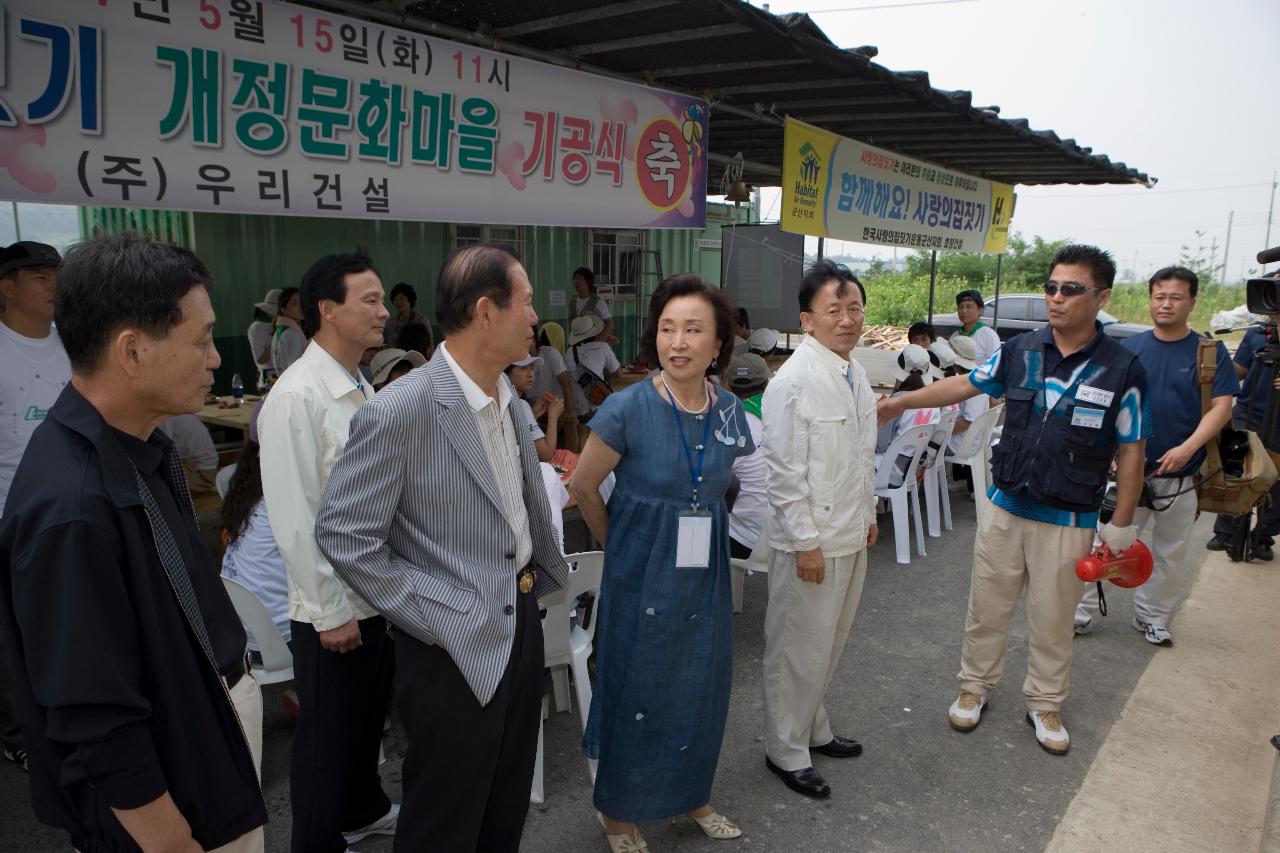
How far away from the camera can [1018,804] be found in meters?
2.82

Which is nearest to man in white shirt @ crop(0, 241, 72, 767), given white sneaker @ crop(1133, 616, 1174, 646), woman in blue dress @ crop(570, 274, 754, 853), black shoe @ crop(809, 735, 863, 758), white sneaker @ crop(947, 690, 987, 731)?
woman in blue dress @ crop(570, 274, 754, 853)

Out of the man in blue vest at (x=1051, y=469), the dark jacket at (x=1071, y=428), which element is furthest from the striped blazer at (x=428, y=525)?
the dark jacket at (x=1071, y=428)

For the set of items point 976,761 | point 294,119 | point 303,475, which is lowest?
point 976,761

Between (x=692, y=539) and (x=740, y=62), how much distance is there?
10.9ft

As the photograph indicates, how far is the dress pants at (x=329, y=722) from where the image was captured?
2.12 m

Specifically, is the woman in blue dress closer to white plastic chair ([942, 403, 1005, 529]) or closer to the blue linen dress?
the blue linen dress

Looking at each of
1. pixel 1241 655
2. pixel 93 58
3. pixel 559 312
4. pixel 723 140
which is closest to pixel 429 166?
pixel 93 58

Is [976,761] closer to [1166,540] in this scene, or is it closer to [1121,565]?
[1121,565]

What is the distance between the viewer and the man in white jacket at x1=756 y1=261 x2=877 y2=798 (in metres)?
2.62

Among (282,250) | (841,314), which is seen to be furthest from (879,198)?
(282,250)

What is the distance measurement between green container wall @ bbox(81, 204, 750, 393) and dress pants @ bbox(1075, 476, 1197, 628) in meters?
4.31

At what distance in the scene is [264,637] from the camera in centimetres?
265

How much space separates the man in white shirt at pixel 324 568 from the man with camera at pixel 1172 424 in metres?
3.30

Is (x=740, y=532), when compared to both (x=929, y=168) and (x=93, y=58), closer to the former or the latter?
(x=93, y=58)
